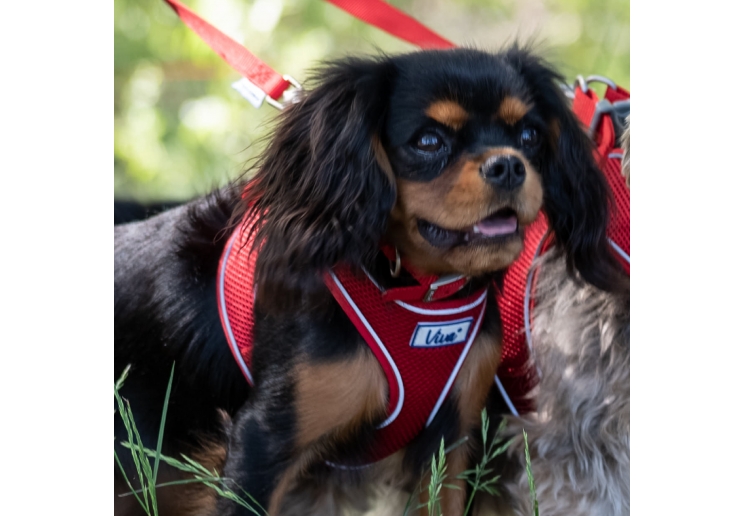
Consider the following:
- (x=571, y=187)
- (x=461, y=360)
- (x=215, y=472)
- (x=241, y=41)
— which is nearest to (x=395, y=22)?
(x=241, y=41)

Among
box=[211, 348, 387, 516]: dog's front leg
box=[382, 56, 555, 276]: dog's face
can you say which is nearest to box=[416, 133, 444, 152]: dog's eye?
box=[382, 56, 555, 276]: dog's face

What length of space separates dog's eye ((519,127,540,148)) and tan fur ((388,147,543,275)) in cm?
9

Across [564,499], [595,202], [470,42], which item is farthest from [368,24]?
[564,499]

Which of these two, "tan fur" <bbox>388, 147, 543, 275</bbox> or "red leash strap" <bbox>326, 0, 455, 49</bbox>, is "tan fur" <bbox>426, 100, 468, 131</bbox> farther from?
"red leash strap" <bbox>326, 0, 455, 49</bbox>

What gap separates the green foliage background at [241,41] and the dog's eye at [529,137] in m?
0.22

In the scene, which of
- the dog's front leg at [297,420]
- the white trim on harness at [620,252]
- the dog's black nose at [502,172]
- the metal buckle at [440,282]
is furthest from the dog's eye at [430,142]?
the white trim on harness at [620,252]

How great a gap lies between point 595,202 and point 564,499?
66 centimetres

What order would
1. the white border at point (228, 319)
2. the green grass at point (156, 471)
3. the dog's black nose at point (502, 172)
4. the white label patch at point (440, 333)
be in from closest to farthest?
the dog's black nose at point (502, 172) → the green grass at point (156, 471) → the white label patch at point (440, 333) → the white border at point (228, 319)

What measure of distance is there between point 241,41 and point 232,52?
0.05m

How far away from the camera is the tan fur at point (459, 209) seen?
1523mm

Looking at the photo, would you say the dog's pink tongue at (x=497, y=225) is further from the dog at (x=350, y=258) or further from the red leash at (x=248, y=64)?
the red leash at (x=248, y=64)

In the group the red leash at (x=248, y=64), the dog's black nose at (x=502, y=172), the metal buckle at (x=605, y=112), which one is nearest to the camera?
the dog's black nose at (x=502, y=172)

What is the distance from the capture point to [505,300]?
2.04 metres

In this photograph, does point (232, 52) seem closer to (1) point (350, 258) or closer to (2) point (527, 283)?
(1) point (350, 258)
